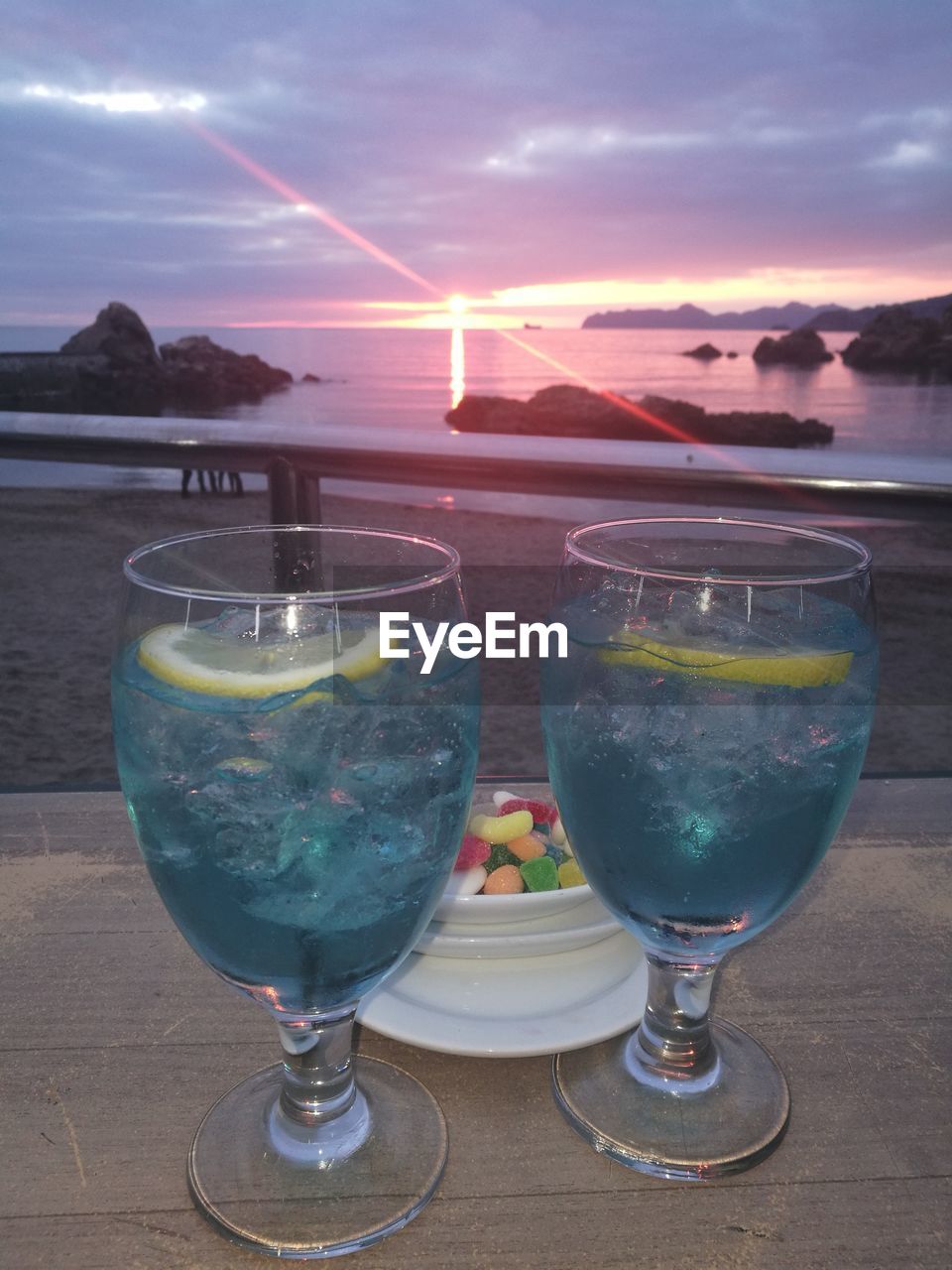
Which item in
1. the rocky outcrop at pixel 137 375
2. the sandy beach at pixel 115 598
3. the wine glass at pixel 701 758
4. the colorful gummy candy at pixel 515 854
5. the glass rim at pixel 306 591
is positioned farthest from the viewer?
the rocky outcrop at pixel 137 375

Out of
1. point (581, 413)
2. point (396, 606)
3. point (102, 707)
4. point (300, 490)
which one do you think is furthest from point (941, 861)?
point (581, 413)

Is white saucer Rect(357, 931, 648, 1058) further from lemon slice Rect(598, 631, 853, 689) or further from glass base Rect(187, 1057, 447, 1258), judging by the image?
lemon slice Rect(598, 631, 853, 689)

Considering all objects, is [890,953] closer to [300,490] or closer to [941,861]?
[941,861]

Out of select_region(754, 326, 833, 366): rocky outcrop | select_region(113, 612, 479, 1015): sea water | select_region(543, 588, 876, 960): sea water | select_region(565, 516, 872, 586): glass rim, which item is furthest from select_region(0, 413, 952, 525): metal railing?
select_region(754, 326, 833, 366): rocky outcrop

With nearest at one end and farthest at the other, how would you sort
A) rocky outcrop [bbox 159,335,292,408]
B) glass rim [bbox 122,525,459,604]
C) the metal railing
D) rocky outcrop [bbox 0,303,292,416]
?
glass rim [bbox 122,525,459,604]
the metal railing
rocky outcrop [bbox 0,303,292,416]
rocky outcrop [bbox 159,335,292,408]

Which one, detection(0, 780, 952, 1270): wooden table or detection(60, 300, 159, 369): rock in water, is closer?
detection(0, 780, 952, 1270): wooden table

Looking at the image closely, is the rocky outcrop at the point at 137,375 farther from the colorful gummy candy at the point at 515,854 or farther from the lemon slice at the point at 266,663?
the lemon slice at the point at 266,663

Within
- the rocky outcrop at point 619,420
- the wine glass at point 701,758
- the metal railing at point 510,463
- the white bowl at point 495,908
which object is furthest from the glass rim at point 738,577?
the rocky outcrop at point 619,420

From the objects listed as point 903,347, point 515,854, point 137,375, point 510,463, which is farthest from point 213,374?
point 515,854
